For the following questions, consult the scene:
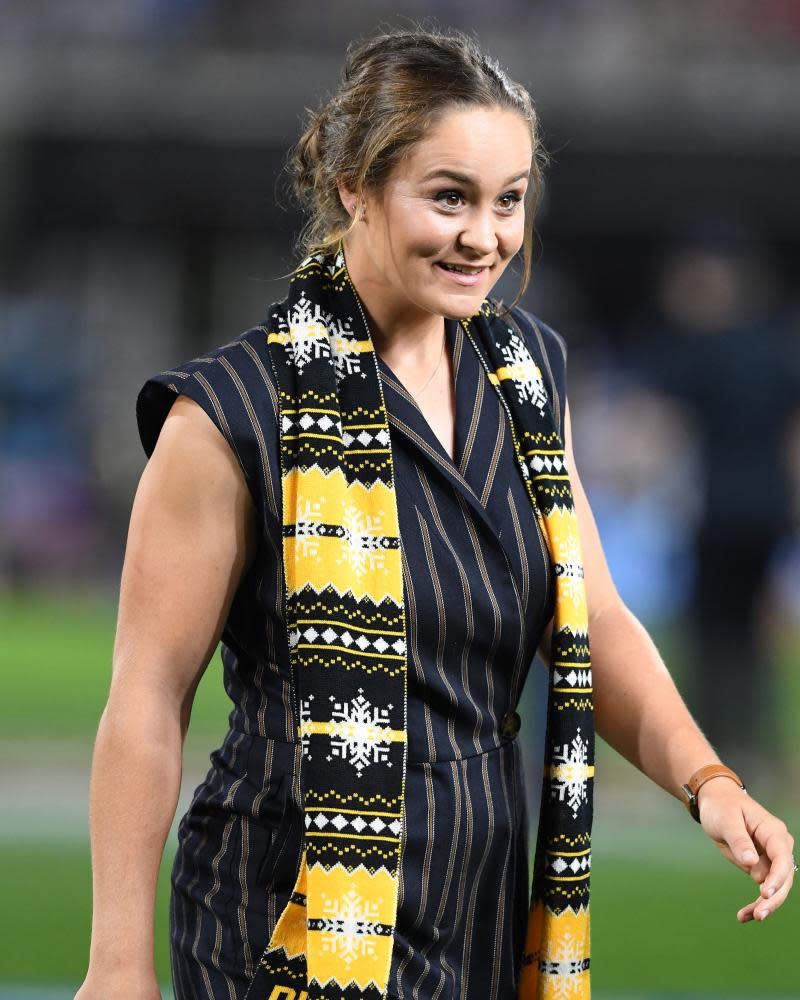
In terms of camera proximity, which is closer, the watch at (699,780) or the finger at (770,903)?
the finger at (770,903)

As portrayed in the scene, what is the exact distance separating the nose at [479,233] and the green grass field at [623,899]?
9.94ft

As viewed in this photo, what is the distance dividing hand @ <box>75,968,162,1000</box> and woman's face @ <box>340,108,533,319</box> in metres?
0.89

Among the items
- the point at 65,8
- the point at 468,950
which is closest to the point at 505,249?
the point at 468,950

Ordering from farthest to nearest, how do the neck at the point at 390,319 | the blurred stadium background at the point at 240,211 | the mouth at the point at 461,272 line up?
the blurred stadium background at the point at 240,211, the neck at the point at 390,319, the mouth at the point at 461,272

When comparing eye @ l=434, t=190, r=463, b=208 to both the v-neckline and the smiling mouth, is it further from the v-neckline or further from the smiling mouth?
the v-neckline

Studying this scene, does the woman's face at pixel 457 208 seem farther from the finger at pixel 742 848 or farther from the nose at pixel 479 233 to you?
the finger at pixel 742 848

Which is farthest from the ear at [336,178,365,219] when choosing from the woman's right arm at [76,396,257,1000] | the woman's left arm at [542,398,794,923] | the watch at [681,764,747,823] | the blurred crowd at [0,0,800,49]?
the blurred crowd at [0,0,800,49]

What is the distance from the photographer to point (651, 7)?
15438mm

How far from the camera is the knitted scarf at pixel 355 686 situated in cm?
207

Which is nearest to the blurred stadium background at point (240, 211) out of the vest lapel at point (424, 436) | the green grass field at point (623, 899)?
the green grass field at point (623, 899)

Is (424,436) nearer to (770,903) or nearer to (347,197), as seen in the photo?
(347,197)

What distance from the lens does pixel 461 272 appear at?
2.17 m

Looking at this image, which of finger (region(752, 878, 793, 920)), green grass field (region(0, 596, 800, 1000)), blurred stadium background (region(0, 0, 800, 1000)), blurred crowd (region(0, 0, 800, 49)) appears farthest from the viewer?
blurred crowd (region(0, 0, 800, 49))

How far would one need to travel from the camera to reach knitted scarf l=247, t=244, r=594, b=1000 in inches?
81.5
